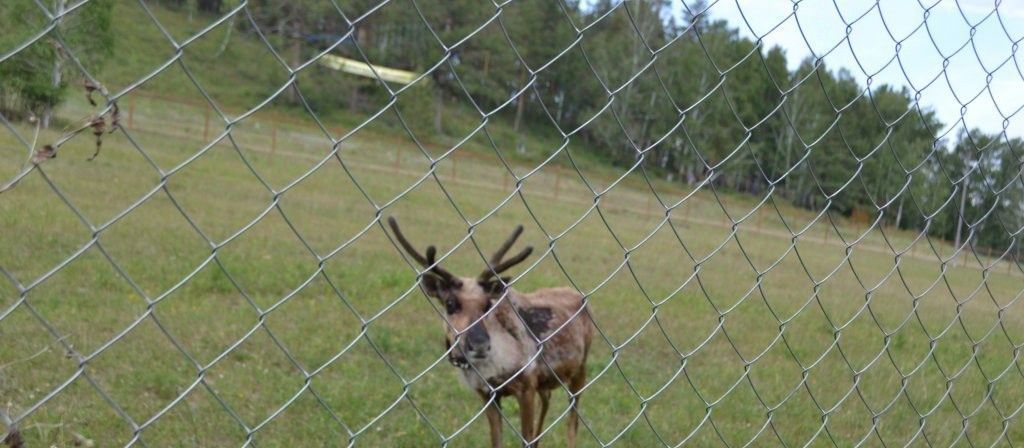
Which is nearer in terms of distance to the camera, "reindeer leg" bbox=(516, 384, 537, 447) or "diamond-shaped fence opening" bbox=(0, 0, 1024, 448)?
"diamond-shaped fence opening" bbox=(0, 0, 1024, 448)

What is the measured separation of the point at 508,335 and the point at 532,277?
6.96m

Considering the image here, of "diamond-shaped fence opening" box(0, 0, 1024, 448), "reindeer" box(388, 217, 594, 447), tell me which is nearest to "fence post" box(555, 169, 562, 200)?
"diamond-shaped fence opening" box(0, 0, 1024, 448)

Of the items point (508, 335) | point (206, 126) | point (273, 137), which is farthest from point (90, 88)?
point (206, 126)

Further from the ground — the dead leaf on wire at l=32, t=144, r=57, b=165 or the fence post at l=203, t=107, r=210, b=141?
the fence post at l=203, t=107, r=210, b=141

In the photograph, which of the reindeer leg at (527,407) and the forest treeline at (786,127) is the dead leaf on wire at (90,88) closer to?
the forest treeline at (786,127)

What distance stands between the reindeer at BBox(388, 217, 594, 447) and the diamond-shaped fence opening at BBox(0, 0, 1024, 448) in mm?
17

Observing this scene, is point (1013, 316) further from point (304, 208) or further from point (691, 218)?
point (691, 218)

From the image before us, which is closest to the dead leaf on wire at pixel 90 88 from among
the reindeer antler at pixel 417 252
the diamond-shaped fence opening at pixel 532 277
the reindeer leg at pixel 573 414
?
the diamond-shaped fence opening at pixel 532 277

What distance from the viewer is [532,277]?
12.1m

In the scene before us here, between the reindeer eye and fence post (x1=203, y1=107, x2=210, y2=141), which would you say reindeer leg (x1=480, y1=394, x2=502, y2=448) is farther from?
fence post (x1=203, y1=107, x2=210, y2=141)

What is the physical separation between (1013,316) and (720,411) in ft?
6.65

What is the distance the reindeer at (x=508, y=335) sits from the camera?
482 cm

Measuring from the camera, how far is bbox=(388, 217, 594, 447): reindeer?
190 inches

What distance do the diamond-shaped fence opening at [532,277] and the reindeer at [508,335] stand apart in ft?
0.06
